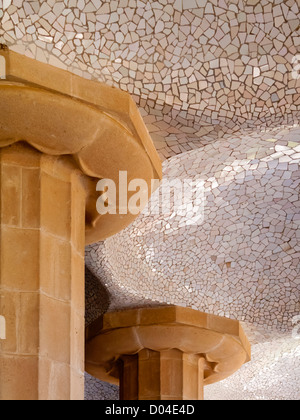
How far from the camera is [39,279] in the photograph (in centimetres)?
575

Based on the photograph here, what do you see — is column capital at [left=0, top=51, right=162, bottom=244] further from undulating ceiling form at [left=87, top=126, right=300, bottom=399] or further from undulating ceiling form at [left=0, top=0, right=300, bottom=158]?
undulating ceiling form at [left=87, top=126, right=300, bottom=399]

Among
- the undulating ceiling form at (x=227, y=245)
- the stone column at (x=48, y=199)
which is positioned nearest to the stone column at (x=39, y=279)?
the stone column at (x=48, y=199)

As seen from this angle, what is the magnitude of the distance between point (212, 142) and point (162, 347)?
4255 millimetres

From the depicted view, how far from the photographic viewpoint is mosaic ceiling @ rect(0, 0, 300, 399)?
649 cm

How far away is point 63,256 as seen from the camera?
6.00 meters

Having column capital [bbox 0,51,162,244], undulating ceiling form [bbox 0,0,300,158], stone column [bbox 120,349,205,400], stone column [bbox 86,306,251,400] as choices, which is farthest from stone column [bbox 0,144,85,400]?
stone column [bbox 120,349,205,400]

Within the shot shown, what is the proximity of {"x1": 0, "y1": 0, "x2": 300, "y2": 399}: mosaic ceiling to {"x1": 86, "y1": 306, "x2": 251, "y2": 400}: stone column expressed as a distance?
270 millimetres

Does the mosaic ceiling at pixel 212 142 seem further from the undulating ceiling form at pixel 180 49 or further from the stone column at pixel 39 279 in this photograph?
the stone column at pixel 39 279

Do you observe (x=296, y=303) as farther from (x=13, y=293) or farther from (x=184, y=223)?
(x=13, y=293)

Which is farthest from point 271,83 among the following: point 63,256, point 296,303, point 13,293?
point 296,303

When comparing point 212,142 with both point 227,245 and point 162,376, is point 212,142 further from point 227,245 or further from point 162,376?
point 162,376

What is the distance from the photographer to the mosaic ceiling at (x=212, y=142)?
649 cm

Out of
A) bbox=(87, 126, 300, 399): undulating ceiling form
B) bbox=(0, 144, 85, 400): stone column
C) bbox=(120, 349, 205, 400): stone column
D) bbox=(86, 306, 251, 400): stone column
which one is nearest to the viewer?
bbox=(0, 144, 85, 400): stone column

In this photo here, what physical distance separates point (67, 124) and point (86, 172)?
0.53 m
